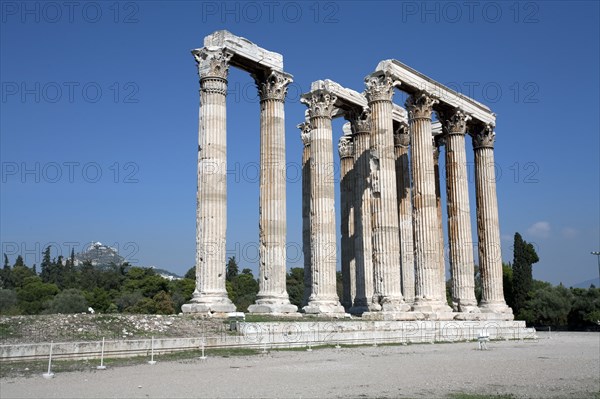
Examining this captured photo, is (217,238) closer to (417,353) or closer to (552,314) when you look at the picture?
(417,353)

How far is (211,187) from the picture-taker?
95.4 ft

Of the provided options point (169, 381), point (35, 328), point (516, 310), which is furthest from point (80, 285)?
point (169, 381)

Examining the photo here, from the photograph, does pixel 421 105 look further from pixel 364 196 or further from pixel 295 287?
pixel 295 287

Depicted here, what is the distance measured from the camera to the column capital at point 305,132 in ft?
143

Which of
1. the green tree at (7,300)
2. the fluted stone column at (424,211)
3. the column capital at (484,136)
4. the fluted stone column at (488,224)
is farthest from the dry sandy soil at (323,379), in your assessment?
the green tree at (7,300)

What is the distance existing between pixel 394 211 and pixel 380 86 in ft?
25.1

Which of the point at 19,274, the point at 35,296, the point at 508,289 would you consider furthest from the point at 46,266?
the point at 508,289

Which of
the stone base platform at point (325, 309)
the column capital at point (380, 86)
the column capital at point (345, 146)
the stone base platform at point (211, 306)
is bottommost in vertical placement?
the stone base platform at point (325, 309)

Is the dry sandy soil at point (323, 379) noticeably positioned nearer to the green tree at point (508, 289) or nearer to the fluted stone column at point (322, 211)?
the fluted stone column at point (322, 211)

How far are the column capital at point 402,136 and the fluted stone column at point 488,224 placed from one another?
4.96 meters

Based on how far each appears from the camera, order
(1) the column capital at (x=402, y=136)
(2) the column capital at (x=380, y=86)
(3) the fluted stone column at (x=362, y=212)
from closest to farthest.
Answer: (2) the column capital at (x=380, y=86), (3) the fluted stone column at (x=362, y=212), (1) the column capital at (x=402, y=136)

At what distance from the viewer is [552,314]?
64312 millimetres

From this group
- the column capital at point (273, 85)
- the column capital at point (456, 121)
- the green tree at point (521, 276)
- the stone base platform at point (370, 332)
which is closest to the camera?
the stone base platform at point (370, 332)

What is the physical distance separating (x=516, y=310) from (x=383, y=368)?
180 feet
